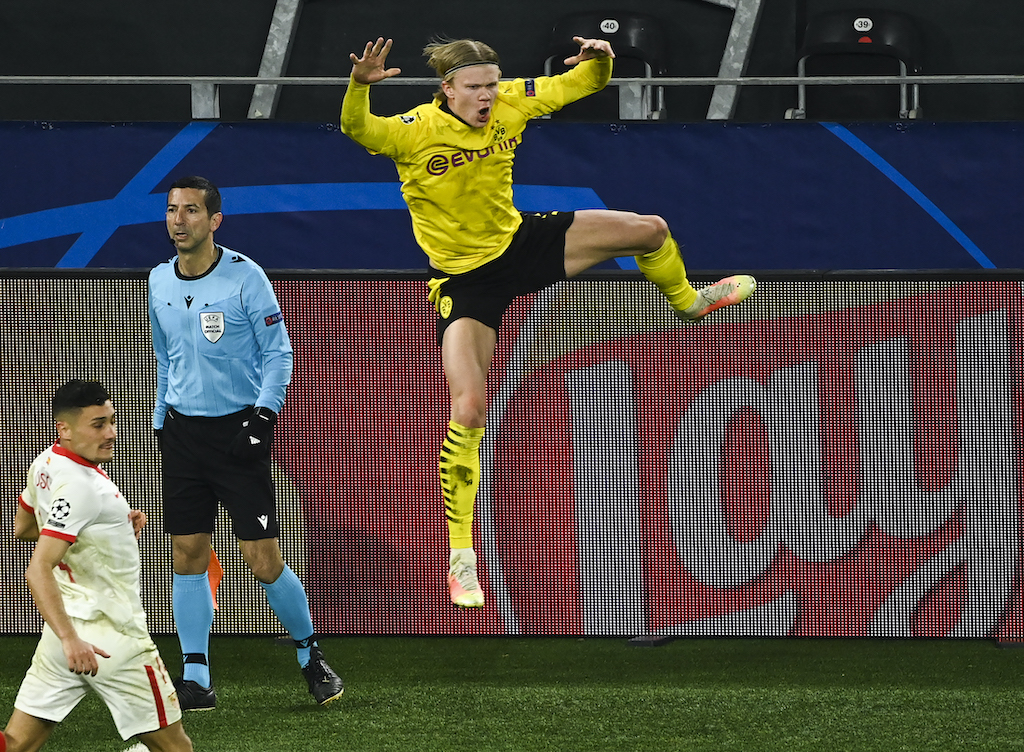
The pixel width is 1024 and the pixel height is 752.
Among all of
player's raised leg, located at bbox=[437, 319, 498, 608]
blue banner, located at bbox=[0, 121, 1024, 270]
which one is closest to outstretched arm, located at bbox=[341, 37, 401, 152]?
player's raised leg, located at bbox=[437, 319, 498, 608]

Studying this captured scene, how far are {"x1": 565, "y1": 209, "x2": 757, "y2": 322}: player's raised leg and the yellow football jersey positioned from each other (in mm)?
249

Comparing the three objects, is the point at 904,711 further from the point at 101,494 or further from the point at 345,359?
the point at 101,494

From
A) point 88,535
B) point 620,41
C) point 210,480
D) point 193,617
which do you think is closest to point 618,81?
point 620,41

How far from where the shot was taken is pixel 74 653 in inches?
145

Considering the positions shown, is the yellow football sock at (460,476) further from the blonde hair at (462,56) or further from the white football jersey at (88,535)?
the white football jersey at (88,535)

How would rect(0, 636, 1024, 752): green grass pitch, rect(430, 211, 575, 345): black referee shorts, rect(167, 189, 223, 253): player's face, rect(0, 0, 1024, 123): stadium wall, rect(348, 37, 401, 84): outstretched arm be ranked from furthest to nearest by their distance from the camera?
rect(0, 0, 1024, 123): stadium wall < rect(167, 189, 223, 253): player's face < rect(430, 211, 575, 345): black referee shorts < rect(0, 636, 1024, 752): green grass pitch < rect(348, 37, 401, 84): outstretched arm

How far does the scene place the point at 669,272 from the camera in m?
5.51

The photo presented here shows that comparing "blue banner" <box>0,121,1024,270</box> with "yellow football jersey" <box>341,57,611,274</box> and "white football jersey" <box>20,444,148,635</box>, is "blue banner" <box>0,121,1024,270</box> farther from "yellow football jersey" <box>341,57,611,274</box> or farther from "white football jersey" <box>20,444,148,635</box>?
"white football jersey" <box>20,444,148,635</box>

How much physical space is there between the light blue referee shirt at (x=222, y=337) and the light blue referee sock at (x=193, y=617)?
0.67 m

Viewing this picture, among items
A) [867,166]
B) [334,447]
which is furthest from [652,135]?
[334,447]

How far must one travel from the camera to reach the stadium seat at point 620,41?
31.7ft

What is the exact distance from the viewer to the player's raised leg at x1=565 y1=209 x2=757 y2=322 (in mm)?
5391

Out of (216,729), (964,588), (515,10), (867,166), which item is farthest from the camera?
(515,10)

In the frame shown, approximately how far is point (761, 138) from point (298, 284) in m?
2.66
